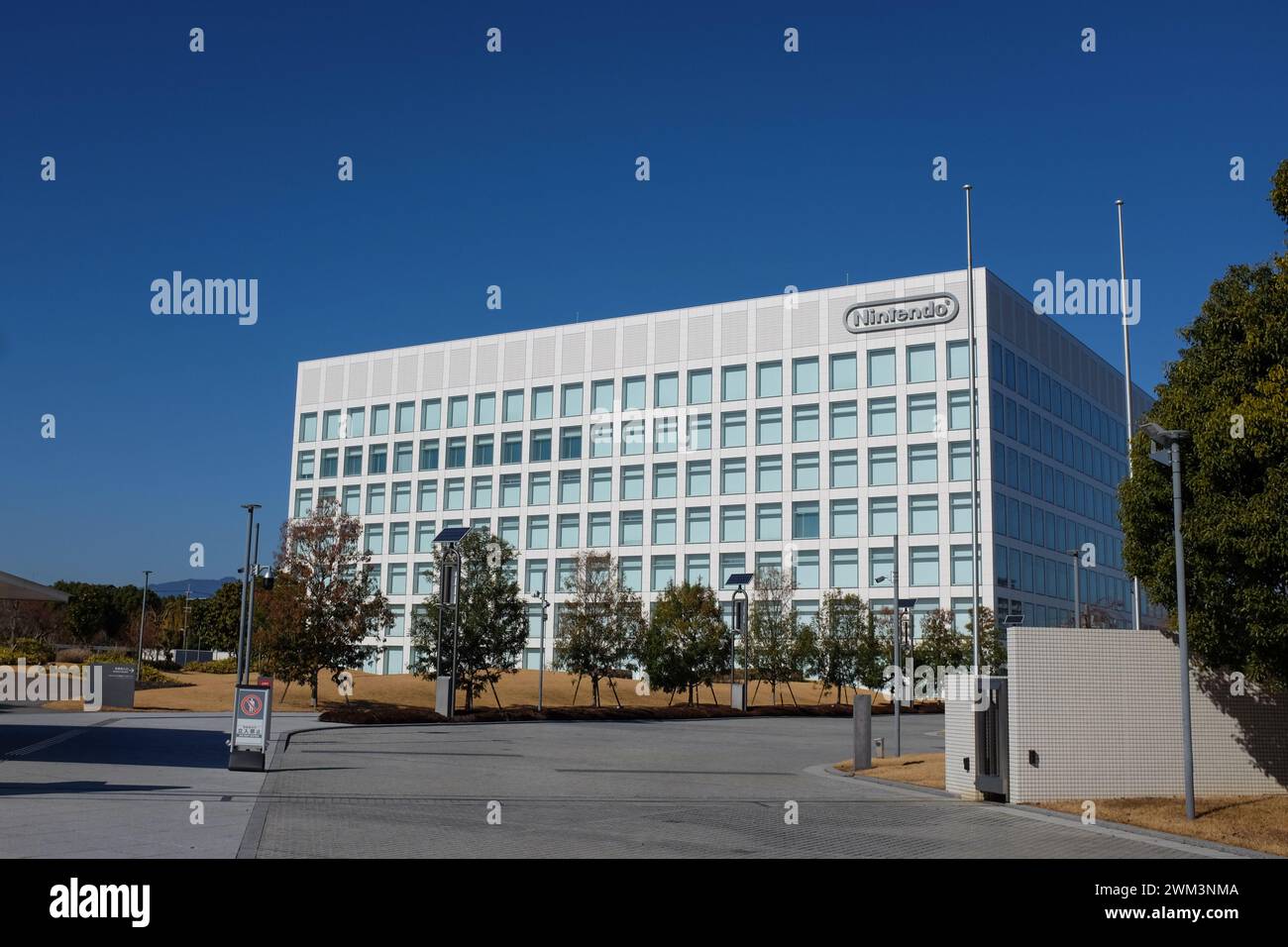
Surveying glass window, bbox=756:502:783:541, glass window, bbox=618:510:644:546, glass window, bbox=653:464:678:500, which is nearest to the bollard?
glass window, bbox=756:502:783:541

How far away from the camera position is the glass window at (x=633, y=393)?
83.9 meters

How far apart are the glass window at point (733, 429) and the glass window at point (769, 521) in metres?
4.57

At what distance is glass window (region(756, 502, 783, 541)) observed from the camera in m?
77.7

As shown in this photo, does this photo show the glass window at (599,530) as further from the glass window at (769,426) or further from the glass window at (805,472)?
the glass window at (805,472)

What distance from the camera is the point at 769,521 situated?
78125mm

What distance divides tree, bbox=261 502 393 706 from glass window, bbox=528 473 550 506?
33.7 m

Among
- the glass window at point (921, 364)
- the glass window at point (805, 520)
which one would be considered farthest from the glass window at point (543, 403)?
the glass window at point (921, 364)

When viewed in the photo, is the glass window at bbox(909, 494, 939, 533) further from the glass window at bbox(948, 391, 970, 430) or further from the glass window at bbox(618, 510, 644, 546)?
the glass window at bbox(618, 510, 644, 546)

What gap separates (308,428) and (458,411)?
16.0 m

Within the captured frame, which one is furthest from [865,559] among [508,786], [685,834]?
[685,834]

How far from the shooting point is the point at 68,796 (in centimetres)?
1650

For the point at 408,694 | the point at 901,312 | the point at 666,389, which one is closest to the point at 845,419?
the point at 901,312

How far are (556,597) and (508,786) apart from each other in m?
64.9
